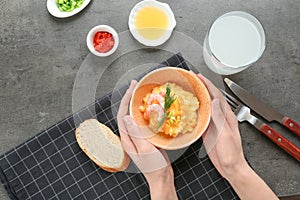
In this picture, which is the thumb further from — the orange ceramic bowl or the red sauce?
the red sauce

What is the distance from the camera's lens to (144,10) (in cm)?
153

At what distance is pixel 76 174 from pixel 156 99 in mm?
312

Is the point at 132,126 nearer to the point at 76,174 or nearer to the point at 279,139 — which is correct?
the point at 76,174

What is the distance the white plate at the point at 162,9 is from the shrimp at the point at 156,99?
0.18 m

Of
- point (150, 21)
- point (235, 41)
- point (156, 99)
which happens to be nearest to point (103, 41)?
point (150, 21)

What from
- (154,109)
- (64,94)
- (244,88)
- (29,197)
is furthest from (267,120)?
(29,197)

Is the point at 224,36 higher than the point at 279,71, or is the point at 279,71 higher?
the point at 224,36

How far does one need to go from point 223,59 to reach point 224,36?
0.21 ft

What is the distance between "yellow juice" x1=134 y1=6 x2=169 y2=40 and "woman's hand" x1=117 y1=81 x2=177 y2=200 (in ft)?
0.54

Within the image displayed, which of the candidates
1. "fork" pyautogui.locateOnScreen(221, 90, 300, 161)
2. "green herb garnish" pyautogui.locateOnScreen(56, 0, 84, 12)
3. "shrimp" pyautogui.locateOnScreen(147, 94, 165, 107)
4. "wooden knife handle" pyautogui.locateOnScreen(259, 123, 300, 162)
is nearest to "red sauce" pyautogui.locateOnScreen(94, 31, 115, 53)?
"green herb garnish" pyautogui.locateOnScreen(56, 0, 84, 12)

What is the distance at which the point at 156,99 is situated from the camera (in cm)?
140

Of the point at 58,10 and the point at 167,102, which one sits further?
the point at 58,10

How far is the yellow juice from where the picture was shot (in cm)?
152

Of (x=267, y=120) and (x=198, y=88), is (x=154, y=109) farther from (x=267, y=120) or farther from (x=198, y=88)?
(x=267, y=120)
